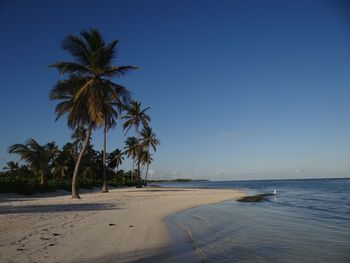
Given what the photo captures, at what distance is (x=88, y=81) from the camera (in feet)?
78.2

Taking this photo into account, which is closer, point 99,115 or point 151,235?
point 151,235

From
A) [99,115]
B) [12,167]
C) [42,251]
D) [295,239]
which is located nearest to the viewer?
[42,251]

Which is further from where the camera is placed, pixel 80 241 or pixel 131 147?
pixel 131 147

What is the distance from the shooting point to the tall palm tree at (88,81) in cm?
2330

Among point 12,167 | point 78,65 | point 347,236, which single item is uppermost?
point 78,65

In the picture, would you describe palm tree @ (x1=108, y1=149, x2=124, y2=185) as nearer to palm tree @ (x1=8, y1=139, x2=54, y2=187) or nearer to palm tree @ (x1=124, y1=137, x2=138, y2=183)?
palm tree @ (x1=124, y1=137, x2=138, y2=183)

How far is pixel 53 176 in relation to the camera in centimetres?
5756

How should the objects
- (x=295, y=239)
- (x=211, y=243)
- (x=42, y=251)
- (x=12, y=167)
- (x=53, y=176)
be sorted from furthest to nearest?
(x=12, y=167)
(x=53, y=176)
(x=295, y=239)
(x=211, y=243)
(x=42, y=251)

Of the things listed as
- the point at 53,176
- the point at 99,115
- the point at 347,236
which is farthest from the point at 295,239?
the point at 53,176

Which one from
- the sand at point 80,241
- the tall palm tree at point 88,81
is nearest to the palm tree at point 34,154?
the tall palm tree at point 88,81

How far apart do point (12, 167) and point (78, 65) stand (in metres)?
50.4

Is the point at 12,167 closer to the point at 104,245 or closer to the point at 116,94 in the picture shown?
the point at 116,94

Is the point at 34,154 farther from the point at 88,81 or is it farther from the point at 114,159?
the point at 114,159

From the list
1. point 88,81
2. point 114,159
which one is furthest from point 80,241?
point 114,159
